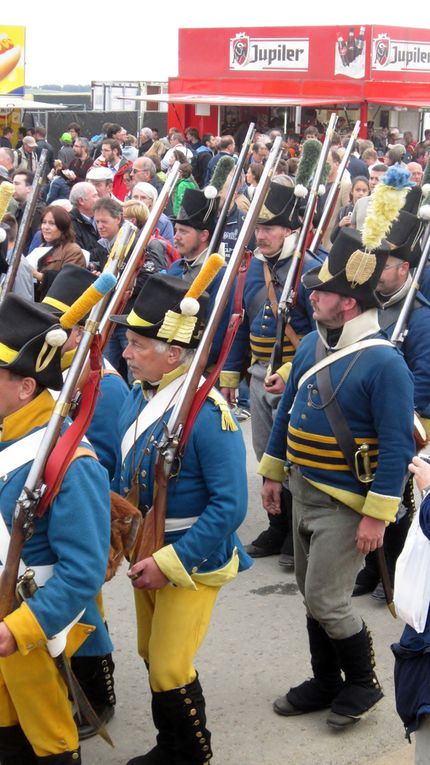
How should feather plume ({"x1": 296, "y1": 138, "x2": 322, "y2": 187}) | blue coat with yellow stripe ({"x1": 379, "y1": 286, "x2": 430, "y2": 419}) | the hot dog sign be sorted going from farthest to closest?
the hot dog sign → feather plume ({"x1": 296, "y1": 138, "x2": 322, "y2": 187}) → blue coat with yellow stripe ({"x1": 379, "y1": 286, "x2": 430, "y2": 419})

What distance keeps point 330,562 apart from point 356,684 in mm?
542

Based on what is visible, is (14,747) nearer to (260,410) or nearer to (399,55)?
(260,410)

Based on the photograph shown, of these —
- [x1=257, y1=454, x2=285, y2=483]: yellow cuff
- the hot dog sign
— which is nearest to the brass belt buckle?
[x1=257, y1=454, x2=285, y2=483]: yellow cuff

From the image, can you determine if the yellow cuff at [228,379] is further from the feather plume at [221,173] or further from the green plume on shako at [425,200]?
the green plume on shako at [425,200]

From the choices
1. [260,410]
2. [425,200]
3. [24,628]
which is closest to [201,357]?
[24,628]

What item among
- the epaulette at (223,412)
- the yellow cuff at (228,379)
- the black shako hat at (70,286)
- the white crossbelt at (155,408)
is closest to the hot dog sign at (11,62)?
the yellow cuff at (228,379)

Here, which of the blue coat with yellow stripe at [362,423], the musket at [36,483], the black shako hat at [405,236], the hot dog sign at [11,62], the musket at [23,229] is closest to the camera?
the musket at [36,483]

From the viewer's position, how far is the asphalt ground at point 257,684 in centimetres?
430

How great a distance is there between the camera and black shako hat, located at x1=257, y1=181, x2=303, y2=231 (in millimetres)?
6203

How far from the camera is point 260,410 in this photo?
20.6 feet

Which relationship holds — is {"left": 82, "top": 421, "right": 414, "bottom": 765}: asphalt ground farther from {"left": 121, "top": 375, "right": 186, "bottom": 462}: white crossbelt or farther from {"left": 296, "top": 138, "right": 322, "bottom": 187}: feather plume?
{"left": 296, "top": 138, "right": 322, "bottom": 187}: feather plume

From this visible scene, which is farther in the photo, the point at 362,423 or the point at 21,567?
the point at 362,423

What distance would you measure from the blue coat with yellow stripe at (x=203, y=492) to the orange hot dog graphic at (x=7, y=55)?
2410 cm

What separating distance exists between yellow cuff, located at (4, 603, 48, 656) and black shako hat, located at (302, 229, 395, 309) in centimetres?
175
